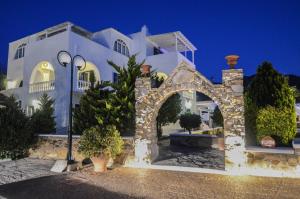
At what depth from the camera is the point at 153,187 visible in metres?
6.38

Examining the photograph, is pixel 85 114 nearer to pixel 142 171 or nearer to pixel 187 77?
pixel 142 171

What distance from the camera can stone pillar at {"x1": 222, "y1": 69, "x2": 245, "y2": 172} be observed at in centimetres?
761

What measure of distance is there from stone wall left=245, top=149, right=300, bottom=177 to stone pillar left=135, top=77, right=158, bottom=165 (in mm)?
3681

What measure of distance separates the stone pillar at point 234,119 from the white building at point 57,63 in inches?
425

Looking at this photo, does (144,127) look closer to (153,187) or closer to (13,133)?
(153,187)

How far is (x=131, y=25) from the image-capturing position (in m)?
99.2

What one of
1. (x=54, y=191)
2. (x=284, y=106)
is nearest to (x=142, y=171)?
(x=54, y=191)

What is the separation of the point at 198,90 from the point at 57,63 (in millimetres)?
11505

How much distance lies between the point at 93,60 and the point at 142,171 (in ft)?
38.1

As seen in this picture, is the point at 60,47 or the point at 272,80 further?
the point at 60,47

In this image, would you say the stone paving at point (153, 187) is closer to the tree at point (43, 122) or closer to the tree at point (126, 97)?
the tree at point (126, 97)

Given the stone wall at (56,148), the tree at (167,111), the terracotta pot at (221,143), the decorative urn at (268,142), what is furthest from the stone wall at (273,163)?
the tree at (167,111)

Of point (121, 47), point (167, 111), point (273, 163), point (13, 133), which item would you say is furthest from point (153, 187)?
point (121, 47)

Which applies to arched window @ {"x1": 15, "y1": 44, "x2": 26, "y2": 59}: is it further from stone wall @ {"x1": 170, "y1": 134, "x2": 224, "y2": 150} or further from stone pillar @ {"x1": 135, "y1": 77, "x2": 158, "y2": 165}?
stone pillar @ {"x1": 135, "y1": 77, "x2": 158, "y2": 165}
